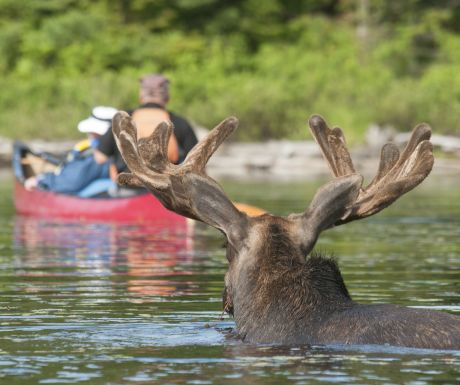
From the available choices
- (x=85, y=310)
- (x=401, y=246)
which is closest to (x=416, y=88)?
(x=401, y=246)

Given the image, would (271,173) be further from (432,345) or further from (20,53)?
(432,345)

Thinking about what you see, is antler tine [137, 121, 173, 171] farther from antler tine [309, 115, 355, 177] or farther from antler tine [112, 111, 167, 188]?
antler tine [309, 115, 355, 177]

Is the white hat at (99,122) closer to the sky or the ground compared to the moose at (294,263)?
closer to the sky

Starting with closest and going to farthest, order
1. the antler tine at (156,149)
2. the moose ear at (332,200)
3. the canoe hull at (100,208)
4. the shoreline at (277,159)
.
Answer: the moose ear at (332,200), the antler tine at (156,149), the canoe hull at (100,208), the shoreline at (277,159)

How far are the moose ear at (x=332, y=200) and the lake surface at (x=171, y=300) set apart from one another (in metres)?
0.90

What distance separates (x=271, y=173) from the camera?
39.9 metres

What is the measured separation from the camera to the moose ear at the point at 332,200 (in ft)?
32.6

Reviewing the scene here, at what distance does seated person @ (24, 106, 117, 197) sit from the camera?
893 inches

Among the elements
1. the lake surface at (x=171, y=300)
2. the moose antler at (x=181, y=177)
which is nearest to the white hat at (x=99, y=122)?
the lake surface at (x=171, y=300)

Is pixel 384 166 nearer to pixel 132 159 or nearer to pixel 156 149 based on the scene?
pixel 156 149

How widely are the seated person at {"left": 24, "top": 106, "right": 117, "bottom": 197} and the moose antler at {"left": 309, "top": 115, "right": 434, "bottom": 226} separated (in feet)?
37.2

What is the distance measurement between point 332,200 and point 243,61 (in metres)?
42.9

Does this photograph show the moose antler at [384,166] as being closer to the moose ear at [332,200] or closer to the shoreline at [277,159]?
the moose ear at [332,200]

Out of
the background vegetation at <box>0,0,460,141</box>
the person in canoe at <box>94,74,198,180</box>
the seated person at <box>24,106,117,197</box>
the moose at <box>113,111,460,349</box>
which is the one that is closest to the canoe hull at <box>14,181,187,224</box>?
the seated person at <box>24,106,117,197</box>
